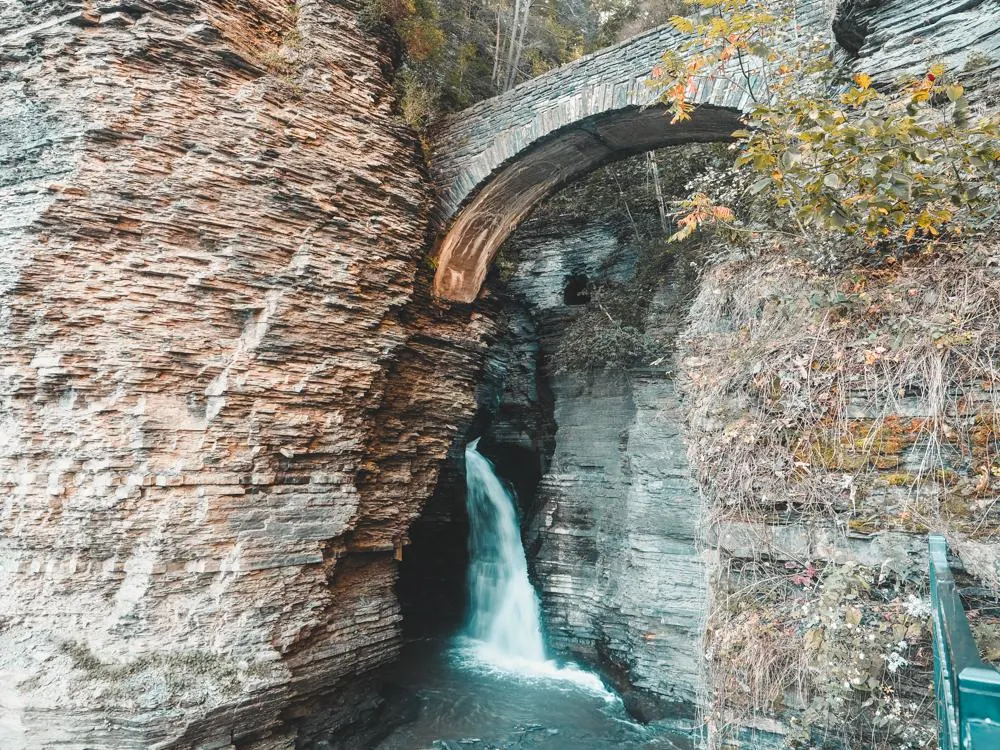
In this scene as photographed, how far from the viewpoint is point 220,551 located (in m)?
5.25

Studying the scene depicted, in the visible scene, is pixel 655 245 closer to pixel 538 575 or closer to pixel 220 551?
pixel 538 575

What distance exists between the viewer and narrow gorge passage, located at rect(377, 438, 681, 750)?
6.51 m

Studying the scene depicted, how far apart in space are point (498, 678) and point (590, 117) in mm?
7085

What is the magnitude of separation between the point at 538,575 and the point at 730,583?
6060mm

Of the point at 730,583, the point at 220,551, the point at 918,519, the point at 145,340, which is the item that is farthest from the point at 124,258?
the point at 918,519

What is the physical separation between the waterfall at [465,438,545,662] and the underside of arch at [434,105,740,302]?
137 inches

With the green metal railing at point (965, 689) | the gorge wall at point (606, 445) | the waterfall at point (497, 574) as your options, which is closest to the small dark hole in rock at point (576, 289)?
the gorge wall at point (606, 445)

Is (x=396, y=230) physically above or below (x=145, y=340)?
above

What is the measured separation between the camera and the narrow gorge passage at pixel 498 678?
651 cm

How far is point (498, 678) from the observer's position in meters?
8.02

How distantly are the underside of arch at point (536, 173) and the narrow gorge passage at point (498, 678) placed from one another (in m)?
3.51

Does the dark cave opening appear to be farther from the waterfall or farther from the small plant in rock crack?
the small plant in rock crack

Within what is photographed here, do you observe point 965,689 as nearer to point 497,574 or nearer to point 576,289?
point 497,574

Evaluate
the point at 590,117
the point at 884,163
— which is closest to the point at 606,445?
the point at 590,117
